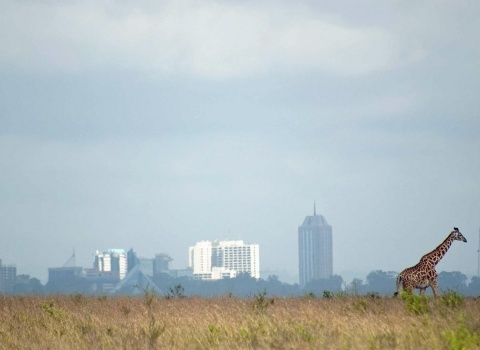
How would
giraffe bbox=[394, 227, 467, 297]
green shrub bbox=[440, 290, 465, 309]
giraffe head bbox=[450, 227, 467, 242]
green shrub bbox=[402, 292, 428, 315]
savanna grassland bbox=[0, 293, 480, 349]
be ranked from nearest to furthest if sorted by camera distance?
savanna grassland bbox=[0, 293, 480, 349] < green shrub bbox=[402, 292, 428, 315] < green shrub bbox=[440, 290, 465, 309] < giraffe bbox=[394, 227, 467, 297] < giraffe head bbox=[450, 227, 467, 242]

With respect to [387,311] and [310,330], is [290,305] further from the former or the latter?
[310,330]

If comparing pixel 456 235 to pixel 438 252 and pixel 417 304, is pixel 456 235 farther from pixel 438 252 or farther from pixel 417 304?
pixel 417 304

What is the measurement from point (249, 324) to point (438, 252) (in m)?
13.3

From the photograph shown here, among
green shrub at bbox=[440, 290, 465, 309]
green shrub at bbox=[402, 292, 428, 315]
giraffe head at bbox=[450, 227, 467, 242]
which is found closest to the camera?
green shrub at bbox=[402, 292, 428, 315]

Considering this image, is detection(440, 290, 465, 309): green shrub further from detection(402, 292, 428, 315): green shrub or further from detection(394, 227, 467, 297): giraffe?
detection(394, 227, 467, 297): giraffe

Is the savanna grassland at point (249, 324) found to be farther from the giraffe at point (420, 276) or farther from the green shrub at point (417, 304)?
the giraffe at point (420, 276)

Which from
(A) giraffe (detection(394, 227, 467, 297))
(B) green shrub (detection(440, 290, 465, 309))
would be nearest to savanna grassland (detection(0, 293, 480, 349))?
(B) green shrub (detection(440, 290, 465, 309))

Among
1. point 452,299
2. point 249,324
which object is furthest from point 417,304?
point 249,324

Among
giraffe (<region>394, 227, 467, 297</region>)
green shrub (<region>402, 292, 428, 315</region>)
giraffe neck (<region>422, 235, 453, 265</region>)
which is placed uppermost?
giraffe neck (<region>422, 235, 453, 265</region>)

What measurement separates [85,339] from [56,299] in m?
11.3

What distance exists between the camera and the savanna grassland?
20078mm

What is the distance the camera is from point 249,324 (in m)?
23.6

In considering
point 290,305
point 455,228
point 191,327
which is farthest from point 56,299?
point 455,228

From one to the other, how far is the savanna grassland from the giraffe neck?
3.51 metres
